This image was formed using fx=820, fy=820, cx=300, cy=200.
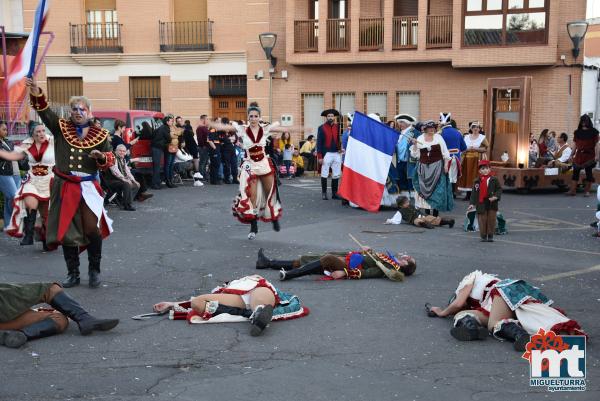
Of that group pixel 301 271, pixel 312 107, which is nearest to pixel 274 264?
pixel 301 271

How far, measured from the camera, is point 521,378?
576 cm

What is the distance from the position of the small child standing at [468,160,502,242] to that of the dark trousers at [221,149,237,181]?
426 inches

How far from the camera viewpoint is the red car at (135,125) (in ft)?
63.1

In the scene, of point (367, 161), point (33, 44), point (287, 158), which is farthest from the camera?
point (287, 158)

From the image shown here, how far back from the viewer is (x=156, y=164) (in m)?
19.8

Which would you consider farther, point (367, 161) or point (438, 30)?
point (438, 30)

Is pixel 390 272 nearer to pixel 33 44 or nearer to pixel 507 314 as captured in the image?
pixel 507 314

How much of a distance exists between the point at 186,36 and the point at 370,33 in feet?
22.7

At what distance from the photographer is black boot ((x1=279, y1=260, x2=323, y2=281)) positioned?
29.3 ft

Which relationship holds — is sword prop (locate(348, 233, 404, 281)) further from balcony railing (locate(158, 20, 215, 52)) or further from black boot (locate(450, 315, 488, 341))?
balcony railing (locate(158, 20, 215, 52))

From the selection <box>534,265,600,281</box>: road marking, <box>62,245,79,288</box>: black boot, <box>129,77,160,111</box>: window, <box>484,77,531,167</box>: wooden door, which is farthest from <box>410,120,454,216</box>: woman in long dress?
<box>129,77,160,111</box>: window

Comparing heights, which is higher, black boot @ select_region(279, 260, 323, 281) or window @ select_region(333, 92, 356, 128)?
window @ select_region(333, 92, 356, 128)

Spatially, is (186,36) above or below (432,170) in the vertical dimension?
above

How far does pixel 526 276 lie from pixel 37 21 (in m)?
5.97
